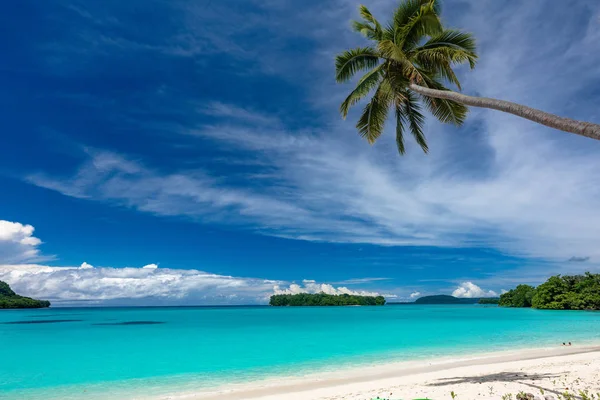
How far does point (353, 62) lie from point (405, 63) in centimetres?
215

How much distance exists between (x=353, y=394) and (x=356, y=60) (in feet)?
29.8

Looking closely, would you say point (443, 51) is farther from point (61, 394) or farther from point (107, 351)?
point (107, 351)

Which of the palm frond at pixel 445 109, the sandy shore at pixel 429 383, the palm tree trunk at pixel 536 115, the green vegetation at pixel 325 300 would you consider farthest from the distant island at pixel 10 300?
the palm tree trunk at pixel 536 115

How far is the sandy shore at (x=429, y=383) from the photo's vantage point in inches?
297

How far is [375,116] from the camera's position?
38.9 ft

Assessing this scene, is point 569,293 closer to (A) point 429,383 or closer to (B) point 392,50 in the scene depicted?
(A) point 429,383

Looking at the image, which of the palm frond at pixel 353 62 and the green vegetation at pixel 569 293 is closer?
the palm frond at pixel 353 62

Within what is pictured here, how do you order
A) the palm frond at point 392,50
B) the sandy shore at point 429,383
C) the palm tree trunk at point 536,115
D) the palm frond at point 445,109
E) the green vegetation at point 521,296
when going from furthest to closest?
the green vegetation at point 521,296, the palm frond at point 445,109, the palm frond at point 392,50, the sandy shore at point 429,383, the palm tree trunk at point 536,115

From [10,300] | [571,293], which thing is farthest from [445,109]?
[10,300]

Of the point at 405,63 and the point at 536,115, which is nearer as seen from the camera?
the point at 536,115

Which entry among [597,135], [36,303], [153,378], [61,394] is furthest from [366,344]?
[36,303]

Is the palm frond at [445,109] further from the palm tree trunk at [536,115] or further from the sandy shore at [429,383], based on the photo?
the sandy shore at [429,383]

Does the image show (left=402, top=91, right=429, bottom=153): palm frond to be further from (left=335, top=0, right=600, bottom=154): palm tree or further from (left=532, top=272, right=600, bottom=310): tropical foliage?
(left=532, top=272, right=600, bottom=310): tropical foliage

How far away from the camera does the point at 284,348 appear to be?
70.4 ft
